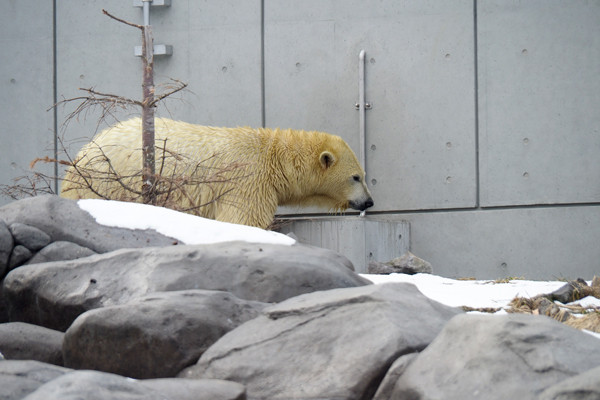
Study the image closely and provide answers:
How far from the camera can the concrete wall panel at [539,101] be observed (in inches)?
323

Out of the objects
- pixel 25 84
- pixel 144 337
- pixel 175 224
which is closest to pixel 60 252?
pixel 175 224

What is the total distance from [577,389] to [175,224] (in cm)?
250

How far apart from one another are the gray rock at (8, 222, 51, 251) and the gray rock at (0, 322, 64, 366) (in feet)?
2.25

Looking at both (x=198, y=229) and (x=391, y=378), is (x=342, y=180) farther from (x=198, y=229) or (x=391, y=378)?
(x=391, y=378)

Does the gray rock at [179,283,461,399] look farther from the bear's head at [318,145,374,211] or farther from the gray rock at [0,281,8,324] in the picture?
the bear's head at [318,145,374,211]

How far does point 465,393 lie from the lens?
7.32 feet

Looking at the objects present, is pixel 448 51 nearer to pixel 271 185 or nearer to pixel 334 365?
pixel 271 185

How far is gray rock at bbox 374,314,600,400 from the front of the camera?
221 cm

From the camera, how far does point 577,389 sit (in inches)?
78.0

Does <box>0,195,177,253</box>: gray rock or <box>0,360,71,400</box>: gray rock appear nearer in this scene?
<box>0,360,71,400</box>: gray rock

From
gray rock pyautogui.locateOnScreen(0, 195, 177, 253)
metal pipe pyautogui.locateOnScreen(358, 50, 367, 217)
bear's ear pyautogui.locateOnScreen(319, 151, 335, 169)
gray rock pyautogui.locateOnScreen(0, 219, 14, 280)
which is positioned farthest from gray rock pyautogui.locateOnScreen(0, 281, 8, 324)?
metal pipe pyautogui.locateOnScreen(358, 50, 367, 217)

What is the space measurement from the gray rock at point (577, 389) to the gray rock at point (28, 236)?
2.48 meters

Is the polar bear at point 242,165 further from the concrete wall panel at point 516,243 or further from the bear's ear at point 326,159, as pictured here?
the concrete wall panel at point 516,243

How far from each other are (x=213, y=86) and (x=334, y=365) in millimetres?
6715
